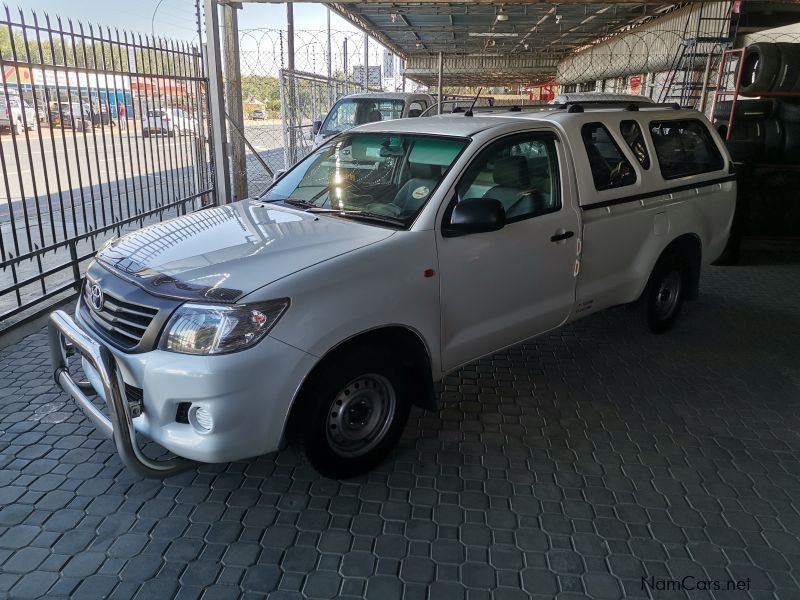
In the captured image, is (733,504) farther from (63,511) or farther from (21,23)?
(21,23)

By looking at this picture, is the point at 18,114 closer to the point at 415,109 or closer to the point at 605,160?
the point at 605,160

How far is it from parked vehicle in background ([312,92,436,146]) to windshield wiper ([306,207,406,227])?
29.2 feet

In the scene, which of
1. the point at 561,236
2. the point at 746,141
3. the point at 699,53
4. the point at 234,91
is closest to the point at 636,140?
the point at 561,236

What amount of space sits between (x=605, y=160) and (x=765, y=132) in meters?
5.61

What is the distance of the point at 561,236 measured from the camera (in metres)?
4.11

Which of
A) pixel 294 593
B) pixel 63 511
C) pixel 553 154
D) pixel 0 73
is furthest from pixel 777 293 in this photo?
pixel 0 73

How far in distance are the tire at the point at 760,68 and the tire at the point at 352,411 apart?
25.8 ft

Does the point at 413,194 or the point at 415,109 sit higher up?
the point at 415,109

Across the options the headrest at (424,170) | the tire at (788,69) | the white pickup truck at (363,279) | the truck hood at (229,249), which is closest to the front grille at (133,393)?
the white pickup truck at (363,279)

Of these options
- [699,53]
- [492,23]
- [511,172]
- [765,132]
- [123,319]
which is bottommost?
[123,319]

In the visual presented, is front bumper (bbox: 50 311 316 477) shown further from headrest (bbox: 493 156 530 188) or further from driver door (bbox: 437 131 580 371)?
headrest (bbox: 493 156 530 188)

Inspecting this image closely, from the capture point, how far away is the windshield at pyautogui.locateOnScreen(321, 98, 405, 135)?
40.7 ft

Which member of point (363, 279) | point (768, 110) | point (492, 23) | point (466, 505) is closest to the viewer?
point (363, 279)

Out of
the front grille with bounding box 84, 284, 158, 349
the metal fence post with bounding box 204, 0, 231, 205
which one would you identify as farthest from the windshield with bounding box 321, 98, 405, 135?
the front grille with bounding box 84, 284, 158, 349
